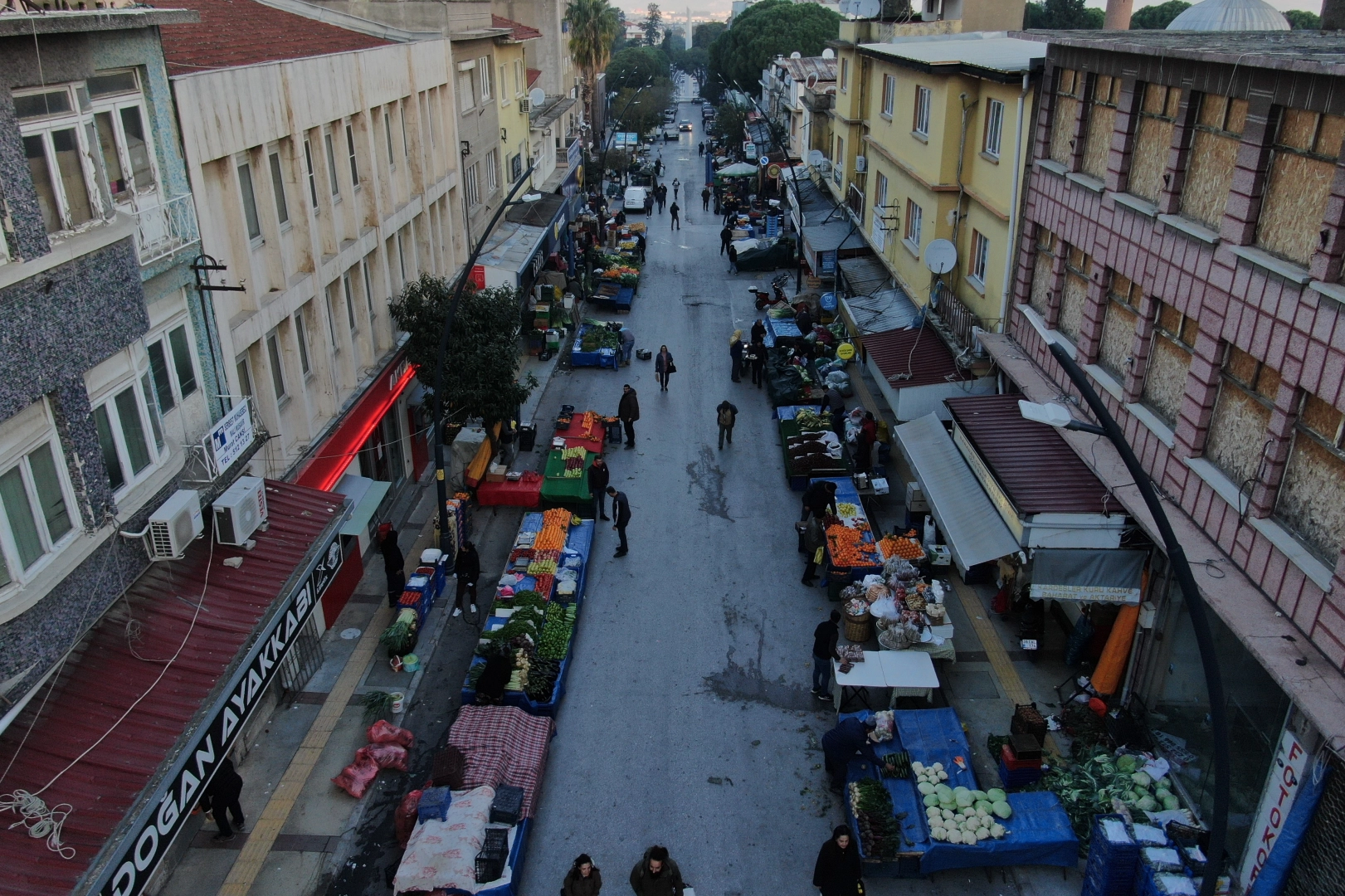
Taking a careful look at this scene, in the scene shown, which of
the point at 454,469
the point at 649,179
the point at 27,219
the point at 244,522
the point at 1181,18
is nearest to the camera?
the point at 27,219

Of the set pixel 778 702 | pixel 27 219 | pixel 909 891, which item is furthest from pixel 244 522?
pixel 909 891

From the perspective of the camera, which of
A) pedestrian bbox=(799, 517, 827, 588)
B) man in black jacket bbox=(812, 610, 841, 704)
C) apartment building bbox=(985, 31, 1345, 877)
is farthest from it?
pedestrian bbox=(799, 517, 827, 588)

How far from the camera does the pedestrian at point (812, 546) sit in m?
17.9

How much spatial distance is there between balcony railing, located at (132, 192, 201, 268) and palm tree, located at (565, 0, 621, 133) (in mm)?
54571

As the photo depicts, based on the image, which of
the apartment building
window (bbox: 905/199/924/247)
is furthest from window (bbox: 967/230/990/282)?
the apartment building

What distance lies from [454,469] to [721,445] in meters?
6.79

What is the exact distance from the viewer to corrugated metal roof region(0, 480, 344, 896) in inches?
309

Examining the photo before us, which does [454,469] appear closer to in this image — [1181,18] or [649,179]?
[1181,18]

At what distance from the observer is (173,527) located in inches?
A: 413

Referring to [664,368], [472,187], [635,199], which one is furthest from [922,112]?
[635,199]

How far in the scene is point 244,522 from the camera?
11875 mm

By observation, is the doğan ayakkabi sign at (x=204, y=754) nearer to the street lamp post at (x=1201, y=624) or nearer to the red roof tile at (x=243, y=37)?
the red roof tile at (x=243, y=37)

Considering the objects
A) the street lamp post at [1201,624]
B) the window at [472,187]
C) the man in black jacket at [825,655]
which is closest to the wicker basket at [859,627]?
the man in black jacket at [825,655]

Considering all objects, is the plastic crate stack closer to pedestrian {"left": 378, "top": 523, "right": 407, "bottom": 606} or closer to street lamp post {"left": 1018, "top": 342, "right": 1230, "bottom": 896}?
street lamp post {"left": 1018, "top": 342, "right": 1230, "bottom": 896}
